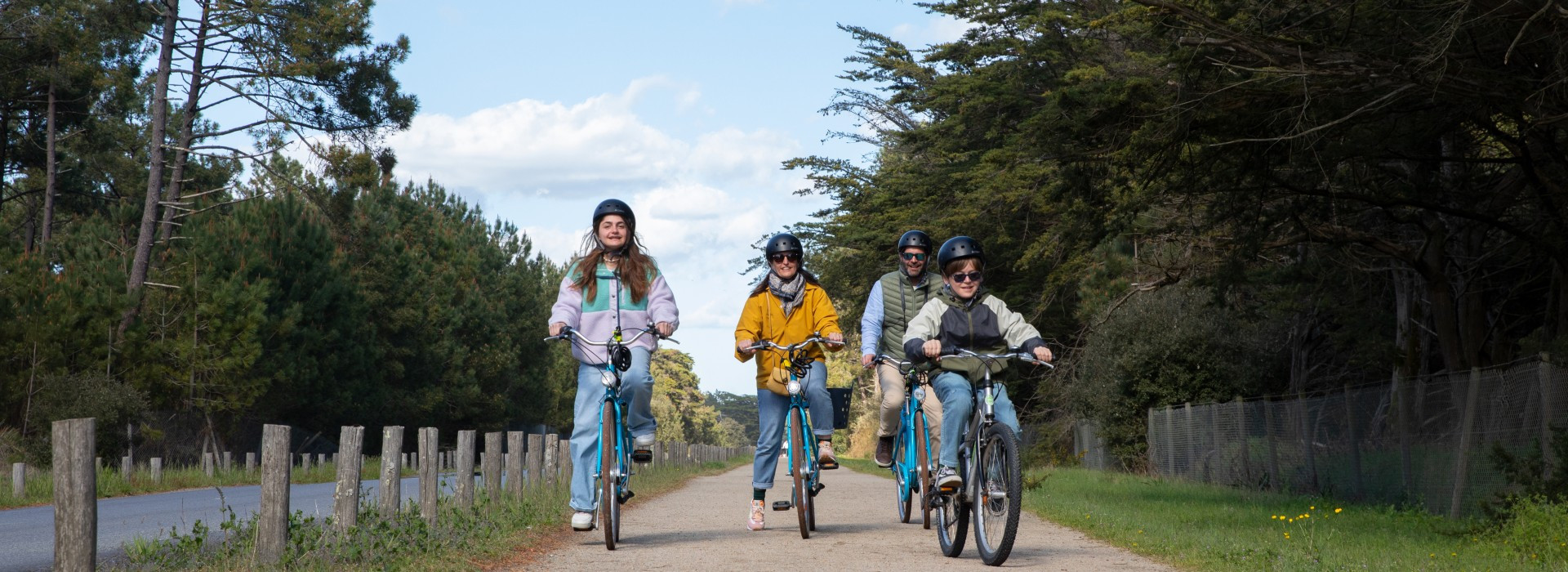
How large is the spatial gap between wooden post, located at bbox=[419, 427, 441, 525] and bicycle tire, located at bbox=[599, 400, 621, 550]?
1.75 m

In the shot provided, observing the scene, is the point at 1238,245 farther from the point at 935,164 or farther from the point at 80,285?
the point at 80,285

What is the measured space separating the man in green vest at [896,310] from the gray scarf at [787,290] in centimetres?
46

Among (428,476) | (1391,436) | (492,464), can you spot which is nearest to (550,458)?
(492,464)

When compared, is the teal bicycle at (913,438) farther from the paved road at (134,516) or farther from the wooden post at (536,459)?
the wooden post at (536,459)

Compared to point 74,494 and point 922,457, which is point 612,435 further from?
point 74,494

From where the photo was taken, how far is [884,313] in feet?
29.4

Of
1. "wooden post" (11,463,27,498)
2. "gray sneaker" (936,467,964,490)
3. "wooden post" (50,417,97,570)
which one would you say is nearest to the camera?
"wooden post" (50,417,97,570)

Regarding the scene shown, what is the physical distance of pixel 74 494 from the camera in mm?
5348

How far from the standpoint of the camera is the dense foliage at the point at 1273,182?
8.80 m

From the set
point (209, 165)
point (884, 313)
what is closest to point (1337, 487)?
point (884, 313)

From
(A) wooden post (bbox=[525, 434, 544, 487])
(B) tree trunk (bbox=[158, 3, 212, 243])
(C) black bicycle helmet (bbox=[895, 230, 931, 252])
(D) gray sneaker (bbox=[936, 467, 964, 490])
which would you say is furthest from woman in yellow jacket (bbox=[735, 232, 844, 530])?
(B) tree trunk (bbox=[158, 3, 212, 243])

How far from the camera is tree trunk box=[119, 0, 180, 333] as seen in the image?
94.4 ft

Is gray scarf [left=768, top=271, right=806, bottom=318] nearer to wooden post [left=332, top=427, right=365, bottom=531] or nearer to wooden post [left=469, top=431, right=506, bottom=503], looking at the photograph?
wooden post [left=332, top=427, right=365, bottom=531]

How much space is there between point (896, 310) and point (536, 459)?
6.44 meters
